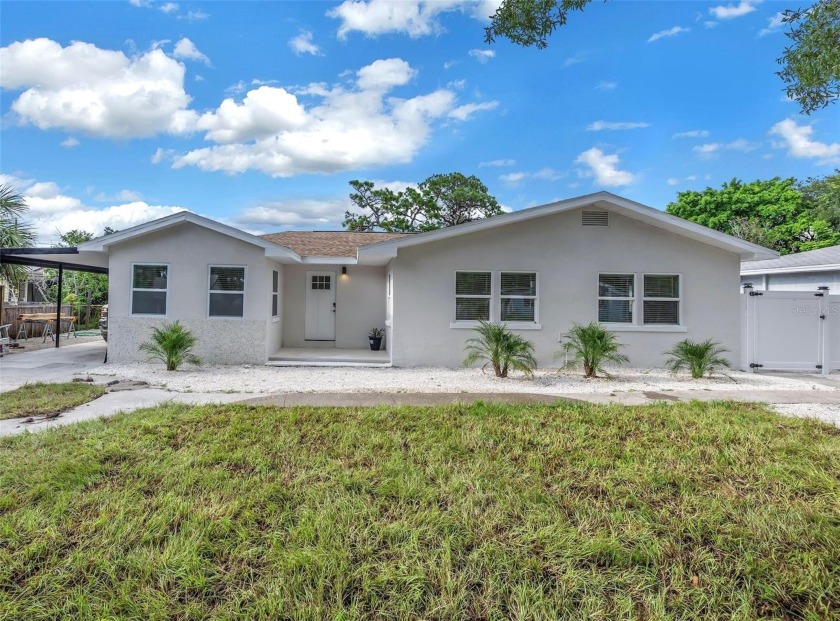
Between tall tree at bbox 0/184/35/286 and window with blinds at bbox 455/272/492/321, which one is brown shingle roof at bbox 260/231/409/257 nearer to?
window with blinds at bbox 455/272/492/321

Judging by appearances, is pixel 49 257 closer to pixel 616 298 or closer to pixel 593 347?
pixel 593 347

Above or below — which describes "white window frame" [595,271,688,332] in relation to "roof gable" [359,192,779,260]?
below

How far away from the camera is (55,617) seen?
222cm

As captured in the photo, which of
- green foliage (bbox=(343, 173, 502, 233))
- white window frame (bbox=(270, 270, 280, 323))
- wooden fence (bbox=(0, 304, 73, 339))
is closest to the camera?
white window frame (bbox=(270, 270, 280, 323))

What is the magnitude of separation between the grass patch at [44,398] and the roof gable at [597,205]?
19.2 feet

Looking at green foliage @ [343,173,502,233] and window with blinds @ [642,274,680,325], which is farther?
green foliage @ [343,173,502,233]

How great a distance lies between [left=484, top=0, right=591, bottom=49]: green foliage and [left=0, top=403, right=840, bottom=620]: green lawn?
4920 mm

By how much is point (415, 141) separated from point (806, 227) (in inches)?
1077

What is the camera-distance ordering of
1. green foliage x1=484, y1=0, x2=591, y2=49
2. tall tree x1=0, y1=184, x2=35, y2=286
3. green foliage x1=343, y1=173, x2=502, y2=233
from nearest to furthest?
green foliage x1=484, y1=0, x2=591, y2=49
tall tree x1=0, y1=184, x2=35, y2=286
green foliage x1=343, y1=173, x2=502, y2=233

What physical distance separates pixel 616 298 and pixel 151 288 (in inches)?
451

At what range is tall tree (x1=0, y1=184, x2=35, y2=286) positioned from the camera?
12633 mm

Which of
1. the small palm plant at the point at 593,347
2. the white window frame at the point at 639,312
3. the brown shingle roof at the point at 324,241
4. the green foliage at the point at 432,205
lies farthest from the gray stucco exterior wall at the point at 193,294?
the green foliage at the point at 432,205

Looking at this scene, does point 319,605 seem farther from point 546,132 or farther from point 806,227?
point 806,227

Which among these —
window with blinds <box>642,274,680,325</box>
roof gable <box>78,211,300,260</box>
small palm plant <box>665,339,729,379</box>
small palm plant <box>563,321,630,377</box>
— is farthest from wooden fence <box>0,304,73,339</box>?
small palm plant <box>665,339,729,379</box>
